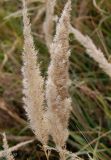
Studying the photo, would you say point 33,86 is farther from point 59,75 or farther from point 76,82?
point 76,82

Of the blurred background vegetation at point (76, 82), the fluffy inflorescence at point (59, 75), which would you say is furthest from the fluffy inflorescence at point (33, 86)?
the blurred background vegetation at point (76, 82)

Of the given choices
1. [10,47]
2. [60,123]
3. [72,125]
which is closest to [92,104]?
[72,125]

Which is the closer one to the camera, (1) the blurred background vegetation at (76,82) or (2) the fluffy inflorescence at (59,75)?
(2) the fluffy inflorescence at (59,75)

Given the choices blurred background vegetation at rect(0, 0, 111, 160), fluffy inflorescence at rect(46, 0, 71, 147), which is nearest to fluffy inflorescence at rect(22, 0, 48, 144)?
fluffy inflorescence at rect(46, 0, 71, 147)

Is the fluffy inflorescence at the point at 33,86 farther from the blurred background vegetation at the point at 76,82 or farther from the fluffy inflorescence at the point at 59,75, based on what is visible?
the blurred background vegetation at the point at 76,82

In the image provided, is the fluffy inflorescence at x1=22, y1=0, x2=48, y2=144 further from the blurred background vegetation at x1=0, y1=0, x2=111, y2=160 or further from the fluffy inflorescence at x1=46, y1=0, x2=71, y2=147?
the blurred background vegetation at x1=0, y1=0, x2=111, y2=160

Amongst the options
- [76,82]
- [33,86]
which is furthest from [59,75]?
[76,82]

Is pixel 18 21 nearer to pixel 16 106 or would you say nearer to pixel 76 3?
pixel 76 3
